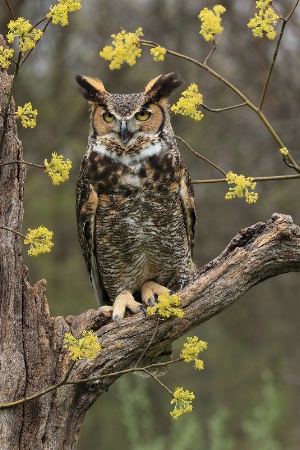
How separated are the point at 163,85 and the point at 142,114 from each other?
0.56 feet

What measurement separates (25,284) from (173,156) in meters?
1.08

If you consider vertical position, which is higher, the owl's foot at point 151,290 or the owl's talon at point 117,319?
the owl's foot at point 151,290

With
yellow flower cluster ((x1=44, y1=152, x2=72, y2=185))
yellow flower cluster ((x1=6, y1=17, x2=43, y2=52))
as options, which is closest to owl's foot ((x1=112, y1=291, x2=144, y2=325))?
yellow flower cluster ((x1=44, y1=152, x2=72, y2=185))

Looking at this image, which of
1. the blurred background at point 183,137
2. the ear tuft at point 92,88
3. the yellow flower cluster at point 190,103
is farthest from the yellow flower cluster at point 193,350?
the blurred background at point 183,137

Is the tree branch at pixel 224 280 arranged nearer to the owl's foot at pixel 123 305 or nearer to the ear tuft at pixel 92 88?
the owl's foot at pixel 123 305

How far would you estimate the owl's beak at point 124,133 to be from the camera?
385 centimetres

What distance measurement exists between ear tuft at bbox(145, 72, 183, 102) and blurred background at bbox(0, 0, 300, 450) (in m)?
3.92

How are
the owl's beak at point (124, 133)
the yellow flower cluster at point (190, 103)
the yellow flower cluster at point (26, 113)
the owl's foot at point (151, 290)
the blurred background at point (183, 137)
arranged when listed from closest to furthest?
1. the yellow flower cluster at point (26, 113)
2. the yellow flower cluster at point (190, 103)
3. the owl's beak at point (124, 133)
4. the owl's foot at point (151, 290)
5. the blurred background at point (183, 137)

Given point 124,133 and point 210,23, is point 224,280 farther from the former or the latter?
point 210,23

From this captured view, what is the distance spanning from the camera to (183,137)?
9.23m

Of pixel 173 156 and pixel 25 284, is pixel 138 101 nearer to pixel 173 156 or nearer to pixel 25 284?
pixel 173 156

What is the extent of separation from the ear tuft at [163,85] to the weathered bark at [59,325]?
32.8 inches

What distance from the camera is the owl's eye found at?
3.92 metres

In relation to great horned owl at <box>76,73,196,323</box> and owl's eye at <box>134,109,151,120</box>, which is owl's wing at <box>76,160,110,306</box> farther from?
owl's eye at <box>134,109,151,120</box>
